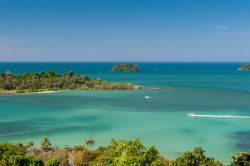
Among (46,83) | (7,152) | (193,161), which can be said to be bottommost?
(46,83)

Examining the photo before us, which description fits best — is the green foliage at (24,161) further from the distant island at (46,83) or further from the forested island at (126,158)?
the distant island at (46,83)

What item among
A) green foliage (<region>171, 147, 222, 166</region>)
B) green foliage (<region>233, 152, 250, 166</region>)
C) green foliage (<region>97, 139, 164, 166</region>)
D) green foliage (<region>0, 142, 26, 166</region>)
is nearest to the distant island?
green foliage (<region>0, 142, 26, 166</region>)

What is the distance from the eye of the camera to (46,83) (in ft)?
328

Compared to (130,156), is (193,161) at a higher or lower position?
lower

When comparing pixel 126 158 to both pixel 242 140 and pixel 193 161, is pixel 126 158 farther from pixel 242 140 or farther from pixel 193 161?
pixel 242 140

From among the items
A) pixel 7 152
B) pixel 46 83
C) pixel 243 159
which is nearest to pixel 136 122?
pixel 7 152

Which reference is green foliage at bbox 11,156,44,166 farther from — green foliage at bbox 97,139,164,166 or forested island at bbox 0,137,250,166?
green foliage at bbox 97,139,164,166

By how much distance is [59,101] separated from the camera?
3022 inches

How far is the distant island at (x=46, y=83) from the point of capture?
9662cm

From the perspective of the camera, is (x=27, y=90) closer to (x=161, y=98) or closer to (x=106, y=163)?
(x=161, y=98)

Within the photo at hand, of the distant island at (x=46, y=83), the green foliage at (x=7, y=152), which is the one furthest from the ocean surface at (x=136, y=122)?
the distant island at (x=46, y=83)

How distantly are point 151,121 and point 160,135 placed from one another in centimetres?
944

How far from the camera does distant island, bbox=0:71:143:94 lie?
317 feet

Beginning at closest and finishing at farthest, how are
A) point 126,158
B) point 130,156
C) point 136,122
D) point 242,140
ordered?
point 126,158 → point 130,156 → point 242,140 → point 136,122
